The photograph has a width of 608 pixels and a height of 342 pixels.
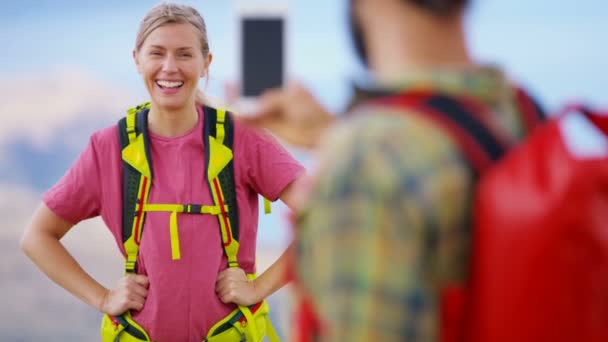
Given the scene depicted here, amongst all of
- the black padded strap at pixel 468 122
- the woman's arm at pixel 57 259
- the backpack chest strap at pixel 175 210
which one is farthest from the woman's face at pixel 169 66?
the black padded strap at pixel 468 122

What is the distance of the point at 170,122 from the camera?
229cm

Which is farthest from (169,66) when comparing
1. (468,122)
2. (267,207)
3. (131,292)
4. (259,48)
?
(468,122)

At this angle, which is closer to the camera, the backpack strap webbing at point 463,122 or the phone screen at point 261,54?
the backpack strap webbing at point 463,122

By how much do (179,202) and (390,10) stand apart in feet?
4.33

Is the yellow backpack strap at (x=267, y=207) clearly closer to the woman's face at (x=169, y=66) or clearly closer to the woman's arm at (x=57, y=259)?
the woman's face at (x=169, y=66)

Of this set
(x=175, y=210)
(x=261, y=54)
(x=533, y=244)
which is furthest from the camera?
(x=175, y=210)

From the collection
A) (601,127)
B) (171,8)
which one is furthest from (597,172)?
(171,8)

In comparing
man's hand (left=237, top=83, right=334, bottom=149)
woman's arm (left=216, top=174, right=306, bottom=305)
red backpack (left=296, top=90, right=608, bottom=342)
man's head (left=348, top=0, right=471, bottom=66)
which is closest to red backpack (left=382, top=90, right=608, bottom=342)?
red backpack (left=296, top=90, right=608, bottom=342)

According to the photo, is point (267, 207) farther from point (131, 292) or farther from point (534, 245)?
point (534, 245)

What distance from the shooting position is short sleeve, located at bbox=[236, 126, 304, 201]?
2.30m

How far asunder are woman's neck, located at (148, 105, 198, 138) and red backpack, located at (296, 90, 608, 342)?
4.73 ft

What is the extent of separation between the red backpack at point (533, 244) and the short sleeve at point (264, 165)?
1.41 m

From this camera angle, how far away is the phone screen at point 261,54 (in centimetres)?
124

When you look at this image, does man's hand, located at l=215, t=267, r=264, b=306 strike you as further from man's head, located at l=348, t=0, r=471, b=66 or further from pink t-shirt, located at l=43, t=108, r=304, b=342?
man's head, located at l=348, t=0, r=471, b=66
